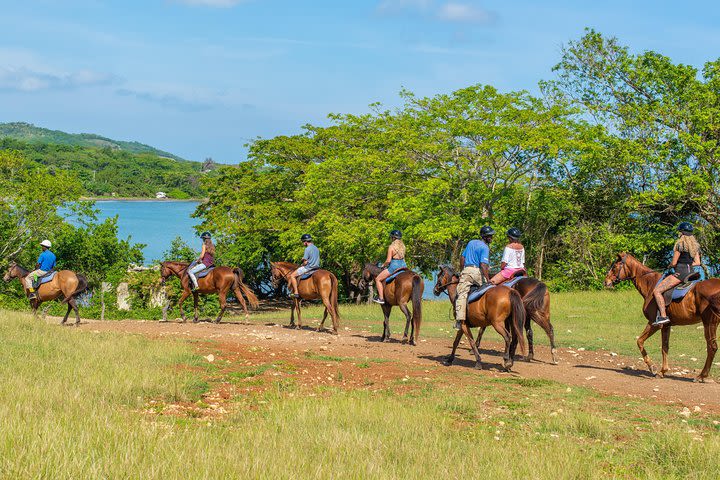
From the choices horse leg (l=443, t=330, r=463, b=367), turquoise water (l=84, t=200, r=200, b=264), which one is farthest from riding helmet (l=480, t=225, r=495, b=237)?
turquoise water (l=84, t=200, r=200, b=264)

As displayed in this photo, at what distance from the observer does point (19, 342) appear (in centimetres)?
1467

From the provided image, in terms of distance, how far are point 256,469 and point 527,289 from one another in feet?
35.1

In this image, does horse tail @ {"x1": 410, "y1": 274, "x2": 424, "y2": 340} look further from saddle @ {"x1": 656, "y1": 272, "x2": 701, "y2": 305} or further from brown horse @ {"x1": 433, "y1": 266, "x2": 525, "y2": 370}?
saddle @ {"x1": 656, "y1": 272, "x2": 701, "y2": 305}

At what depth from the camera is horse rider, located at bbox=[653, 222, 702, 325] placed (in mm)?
13875

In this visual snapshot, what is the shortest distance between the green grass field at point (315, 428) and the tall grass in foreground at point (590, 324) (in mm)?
6762

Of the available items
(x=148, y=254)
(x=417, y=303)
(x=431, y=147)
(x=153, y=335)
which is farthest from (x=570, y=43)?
(x=148, y=254)

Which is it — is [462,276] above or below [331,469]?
above

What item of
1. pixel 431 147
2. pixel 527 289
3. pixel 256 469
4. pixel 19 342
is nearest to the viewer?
pixel 256 469

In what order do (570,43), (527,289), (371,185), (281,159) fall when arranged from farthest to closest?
1. (281,159)
2. (570,43)
3. (371,185)
4. (527,289)

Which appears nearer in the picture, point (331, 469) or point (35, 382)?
point (331, 469)

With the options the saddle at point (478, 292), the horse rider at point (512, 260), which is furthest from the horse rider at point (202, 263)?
the saddle at point (478, 292)

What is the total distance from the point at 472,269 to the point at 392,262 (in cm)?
443

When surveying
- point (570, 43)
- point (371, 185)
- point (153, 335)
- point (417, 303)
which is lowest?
point (153, 335)

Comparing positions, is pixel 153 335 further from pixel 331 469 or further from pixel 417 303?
pixel 331 469
